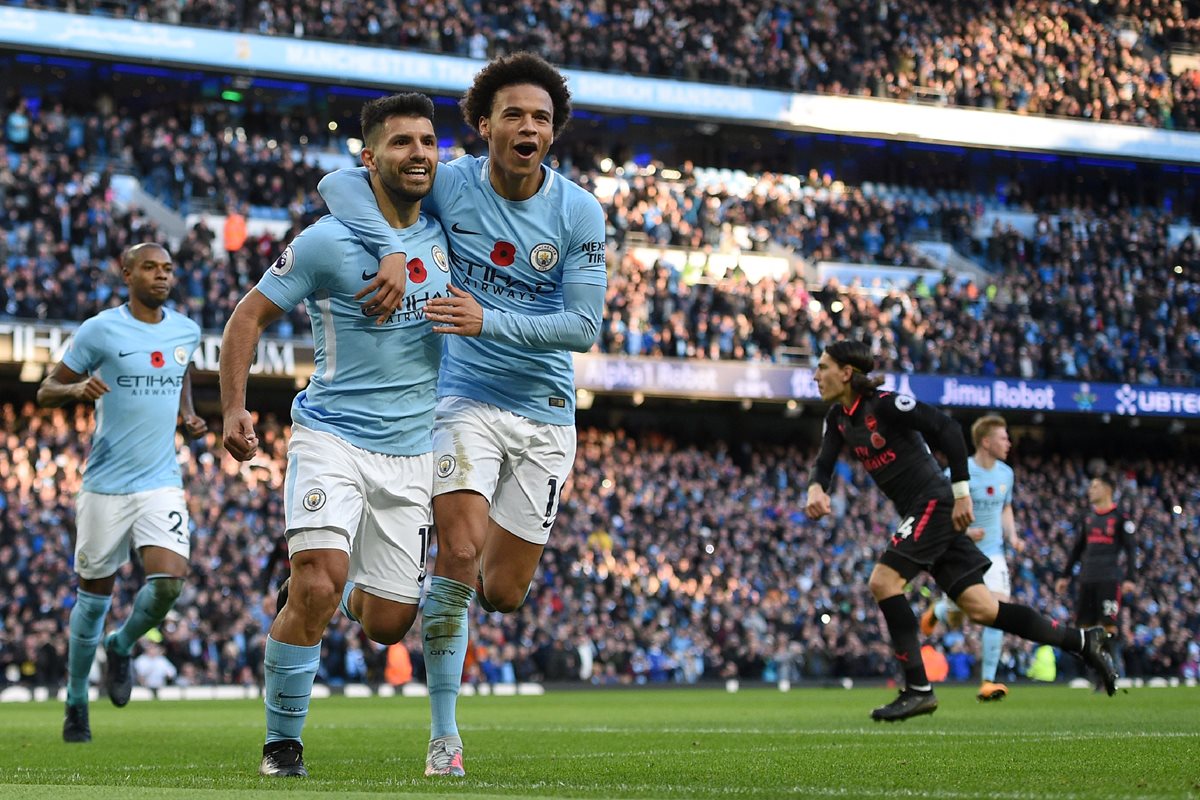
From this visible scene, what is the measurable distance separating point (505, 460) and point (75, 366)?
3715mm

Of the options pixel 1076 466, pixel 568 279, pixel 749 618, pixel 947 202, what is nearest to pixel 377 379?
pixel 568 279

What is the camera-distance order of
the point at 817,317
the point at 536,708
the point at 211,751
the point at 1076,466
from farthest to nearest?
the point at 1076,466, the point at 817,317, the point at 536,708, the point at 211,751

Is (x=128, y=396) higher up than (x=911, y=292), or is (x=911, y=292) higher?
(x=911, y=292)

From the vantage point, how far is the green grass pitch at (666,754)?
548 cm

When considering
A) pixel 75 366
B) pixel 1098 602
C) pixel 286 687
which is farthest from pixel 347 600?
pixel 1098 602

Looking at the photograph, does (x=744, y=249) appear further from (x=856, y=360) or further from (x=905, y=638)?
(x=905, y=638)

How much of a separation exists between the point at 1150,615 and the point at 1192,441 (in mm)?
11524

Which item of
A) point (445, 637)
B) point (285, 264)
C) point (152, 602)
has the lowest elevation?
point (152, 602)

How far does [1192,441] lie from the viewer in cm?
4088

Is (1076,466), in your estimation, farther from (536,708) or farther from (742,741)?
(742,741)

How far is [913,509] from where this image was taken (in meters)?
10.7

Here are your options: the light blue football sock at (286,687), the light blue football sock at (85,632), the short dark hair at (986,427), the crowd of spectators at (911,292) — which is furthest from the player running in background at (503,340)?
the crowd of spectators at (911,292)

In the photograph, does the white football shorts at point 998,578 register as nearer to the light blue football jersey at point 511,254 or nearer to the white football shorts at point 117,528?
the white football shorts at point 117,528

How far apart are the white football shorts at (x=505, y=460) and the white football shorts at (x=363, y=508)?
0.76 feet
